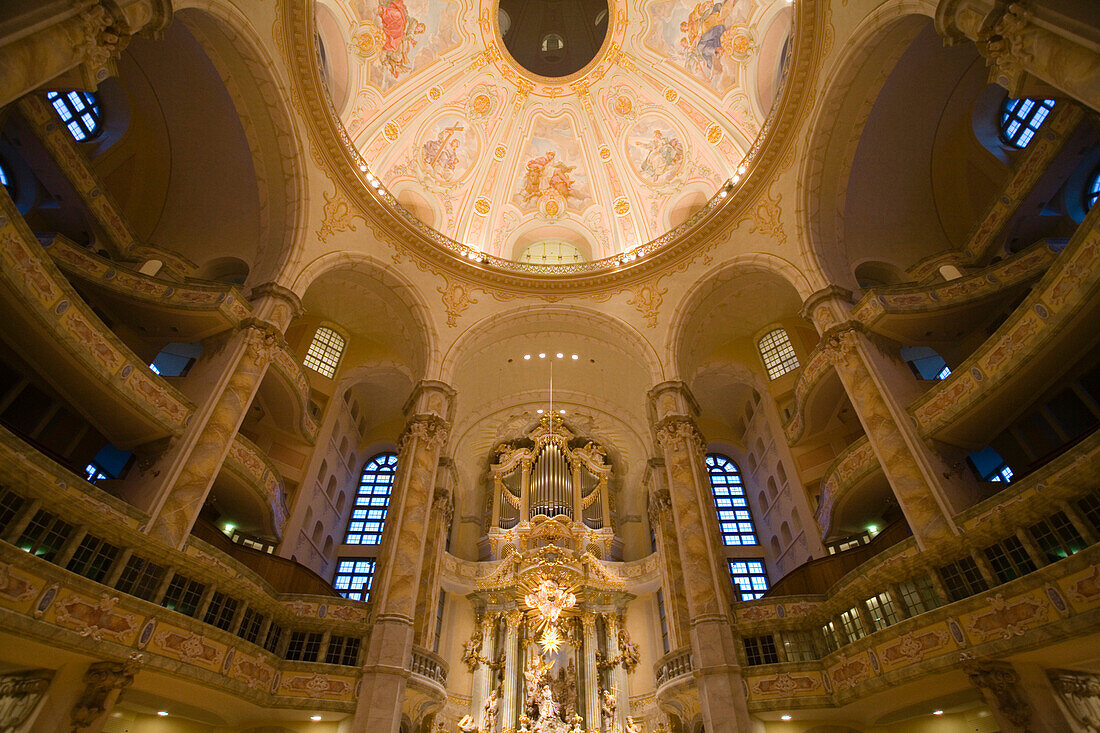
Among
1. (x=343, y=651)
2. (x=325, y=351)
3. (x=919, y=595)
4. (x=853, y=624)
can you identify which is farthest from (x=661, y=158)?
(x=343, y=651)

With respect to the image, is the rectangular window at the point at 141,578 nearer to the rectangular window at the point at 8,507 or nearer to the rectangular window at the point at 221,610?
the rectangular window at the point at 221,610

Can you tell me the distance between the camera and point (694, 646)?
14859 millimetres

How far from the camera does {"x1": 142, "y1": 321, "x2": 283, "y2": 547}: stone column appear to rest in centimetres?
1226

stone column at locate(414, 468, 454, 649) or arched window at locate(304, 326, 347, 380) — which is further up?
arched window at locate(304, 326, 347, 380)

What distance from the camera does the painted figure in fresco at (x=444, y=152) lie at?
979 inches

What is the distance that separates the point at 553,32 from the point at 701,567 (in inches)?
952

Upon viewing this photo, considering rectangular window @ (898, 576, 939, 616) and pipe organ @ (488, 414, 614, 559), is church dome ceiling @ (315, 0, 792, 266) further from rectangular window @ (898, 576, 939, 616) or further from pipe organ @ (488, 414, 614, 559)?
rectangular window @ (898, 576, 939, 616)

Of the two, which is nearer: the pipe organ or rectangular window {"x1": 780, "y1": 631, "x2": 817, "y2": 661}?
rectangular window {"x1": 780, "y1": 631, "x2": 817, "y2": 661}

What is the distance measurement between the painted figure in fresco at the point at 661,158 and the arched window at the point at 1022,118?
1104 cm

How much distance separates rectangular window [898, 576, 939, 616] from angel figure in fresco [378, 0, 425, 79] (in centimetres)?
2427

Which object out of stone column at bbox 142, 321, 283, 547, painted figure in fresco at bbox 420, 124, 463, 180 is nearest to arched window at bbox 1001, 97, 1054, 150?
painted figure in fresco at bbox 420, 124, 463, 180

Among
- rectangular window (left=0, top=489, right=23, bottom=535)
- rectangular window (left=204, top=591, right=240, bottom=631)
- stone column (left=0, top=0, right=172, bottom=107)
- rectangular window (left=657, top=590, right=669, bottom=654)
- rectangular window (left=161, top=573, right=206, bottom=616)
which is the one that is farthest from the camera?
rectangular window (left=657, top=590, right=669, bottom=654)

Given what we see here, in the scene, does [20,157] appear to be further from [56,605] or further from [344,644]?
[344,644]

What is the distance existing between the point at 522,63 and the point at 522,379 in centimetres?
1444
